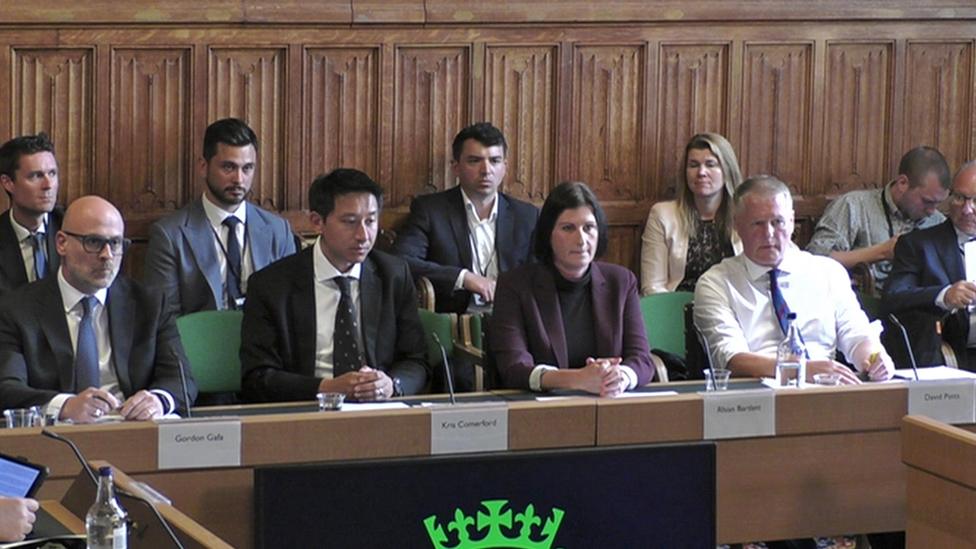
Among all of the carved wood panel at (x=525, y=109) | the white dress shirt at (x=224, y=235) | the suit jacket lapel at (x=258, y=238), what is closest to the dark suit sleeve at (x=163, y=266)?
the white dress shirt at (x=224, y=235)

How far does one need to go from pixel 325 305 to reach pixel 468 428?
1.27 metres

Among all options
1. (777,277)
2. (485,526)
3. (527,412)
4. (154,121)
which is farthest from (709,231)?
(485,526)

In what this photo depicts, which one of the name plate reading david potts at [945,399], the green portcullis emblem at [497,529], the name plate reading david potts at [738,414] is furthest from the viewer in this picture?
the name plate reading david potts at [945,399]

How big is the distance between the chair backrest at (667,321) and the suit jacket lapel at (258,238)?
4.90ft

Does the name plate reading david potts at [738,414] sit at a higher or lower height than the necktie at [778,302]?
lower

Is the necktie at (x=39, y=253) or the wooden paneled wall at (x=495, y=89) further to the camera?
the wooden paneled wall at (x=495, y=89)

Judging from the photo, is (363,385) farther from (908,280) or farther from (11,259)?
(908,280)

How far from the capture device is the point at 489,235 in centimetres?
656

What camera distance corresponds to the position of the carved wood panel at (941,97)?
24.0 feet

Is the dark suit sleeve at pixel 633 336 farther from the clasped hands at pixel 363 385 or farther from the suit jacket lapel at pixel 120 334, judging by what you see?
the suit jacket lapel at pixel 120 334

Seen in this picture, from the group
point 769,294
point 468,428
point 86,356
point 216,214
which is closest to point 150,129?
point 216,214

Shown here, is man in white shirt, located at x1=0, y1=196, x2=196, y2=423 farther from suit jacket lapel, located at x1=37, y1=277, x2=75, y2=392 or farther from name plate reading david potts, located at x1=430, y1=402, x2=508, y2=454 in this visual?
name plate reading david potts, located at x1=430, y1=402, x2=508, y2=454

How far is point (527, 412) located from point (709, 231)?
2867mm

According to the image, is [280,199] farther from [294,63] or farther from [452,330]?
[452,330]
